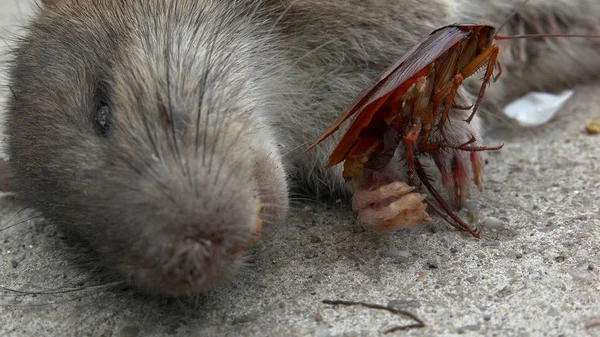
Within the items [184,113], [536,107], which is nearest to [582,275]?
[184,113]

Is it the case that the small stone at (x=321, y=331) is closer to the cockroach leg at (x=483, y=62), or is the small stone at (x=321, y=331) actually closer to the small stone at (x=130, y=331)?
the small stone at (x=130, y=331)

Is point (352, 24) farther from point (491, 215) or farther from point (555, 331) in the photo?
point (555, 331)

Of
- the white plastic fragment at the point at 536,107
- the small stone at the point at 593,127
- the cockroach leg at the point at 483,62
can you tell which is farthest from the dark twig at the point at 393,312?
the white plastic fragment at the point at 536,107

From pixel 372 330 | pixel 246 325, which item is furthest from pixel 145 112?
pixel 372 330

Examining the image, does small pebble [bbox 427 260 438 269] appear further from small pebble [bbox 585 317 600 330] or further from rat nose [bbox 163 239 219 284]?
rat nose [bbox 163 239 219 284]

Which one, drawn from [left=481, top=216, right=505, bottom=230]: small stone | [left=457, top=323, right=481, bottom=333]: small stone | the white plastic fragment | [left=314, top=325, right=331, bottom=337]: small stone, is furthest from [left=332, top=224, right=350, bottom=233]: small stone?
the white plastic fragment

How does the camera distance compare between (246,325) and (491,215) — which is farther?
(491,215)
